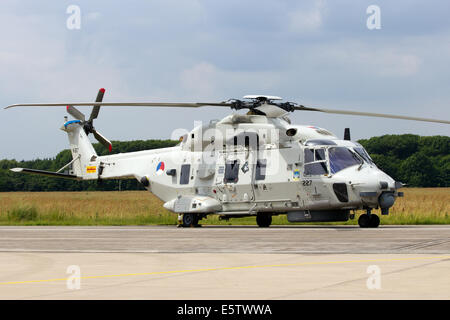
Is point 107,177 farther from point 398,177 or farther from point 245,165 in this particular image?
point 398,177

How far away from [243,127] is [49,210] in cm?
1654

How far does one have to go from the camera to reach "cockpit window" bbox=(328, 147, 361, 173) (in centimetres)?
2722

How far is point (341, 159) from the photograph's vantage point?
27281 mm

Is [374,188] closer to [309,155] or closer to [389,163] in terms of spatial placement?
[309,155]

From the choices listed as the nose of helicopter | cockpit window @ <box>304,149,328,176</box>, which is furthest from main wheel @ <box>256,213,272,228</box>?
Answer: the nose of helicopter

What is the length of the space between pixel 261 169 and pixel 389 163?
9275 centimetres

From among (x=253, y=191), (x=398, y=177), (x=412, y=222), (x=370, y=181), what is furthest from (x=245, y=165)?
(x=398, y=177)

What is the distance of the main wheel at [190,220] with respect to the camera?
3106 cm

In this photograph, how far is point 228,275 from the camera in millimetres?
11656

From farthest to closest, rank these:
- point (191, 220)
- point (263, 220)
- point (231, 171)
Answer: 1. point (191, 220)
2. point (263, 220)
3. point (231, 171)

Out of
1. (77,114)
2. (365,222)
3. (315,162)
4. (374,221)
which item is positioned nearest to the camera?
(374,221)

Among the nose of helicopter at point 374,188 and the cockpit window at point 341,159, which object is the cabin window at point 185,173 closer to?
the cockpit window at point 341,159

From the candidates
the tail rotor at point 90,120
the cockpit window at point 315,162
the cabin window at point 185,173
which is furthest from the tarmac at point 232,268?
the tail rotor at point 90,120

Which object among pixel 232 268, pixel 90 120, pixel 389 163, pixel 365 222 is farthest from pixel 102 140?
pixel 389 163
